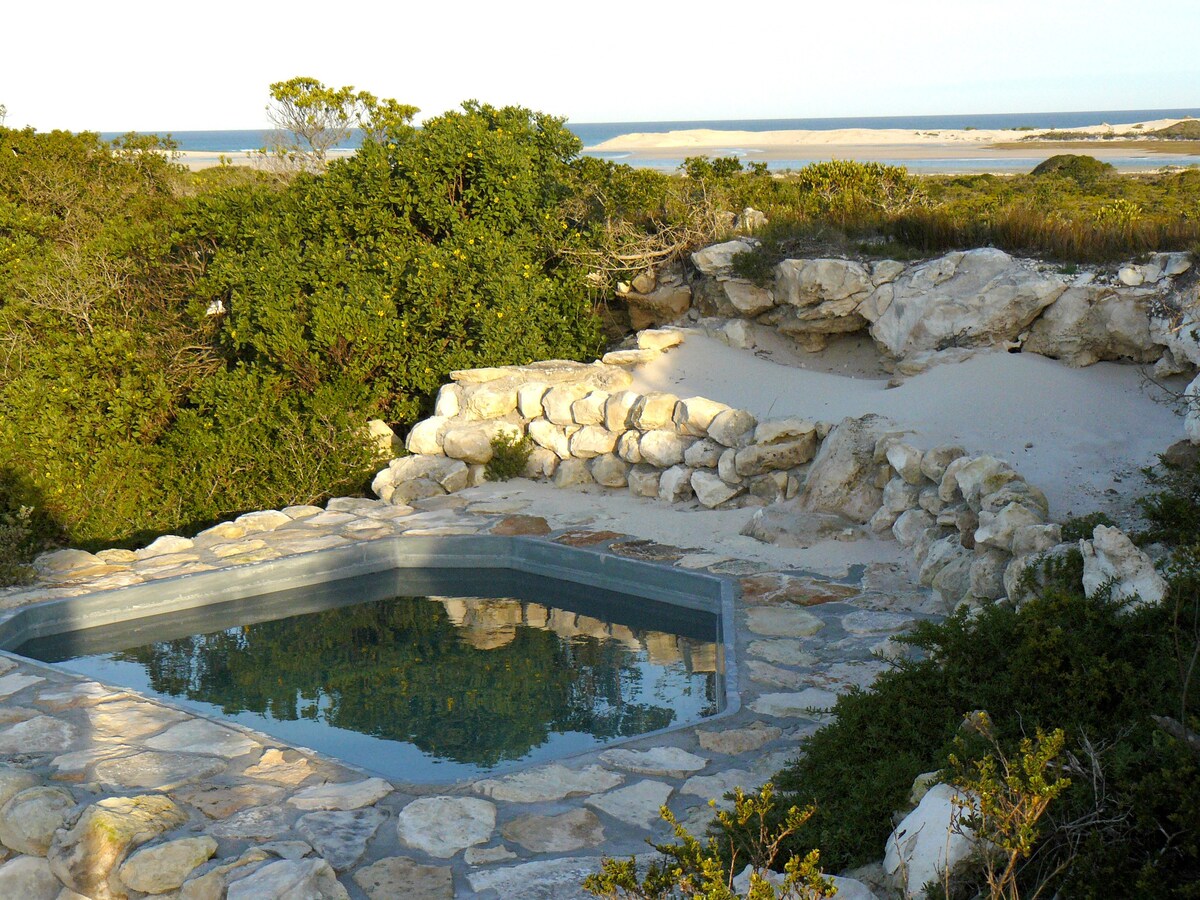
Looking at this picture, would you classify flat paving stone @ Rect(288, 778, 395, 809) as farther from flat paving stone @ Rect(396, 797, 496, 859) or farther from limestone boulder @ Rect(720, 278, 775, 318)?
limestone boulder @ Rect(720, 278, 775, 318)

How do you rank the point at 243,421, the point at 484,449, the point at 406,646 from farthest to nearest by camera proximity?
the point at 243,421 < the point at 484,449 < the point at 406,646

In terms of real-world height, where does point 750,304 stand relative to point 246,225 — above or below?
below

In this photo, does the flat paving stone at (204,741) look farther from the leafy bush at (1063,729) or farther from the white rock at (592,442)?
the white rock at (592,442)

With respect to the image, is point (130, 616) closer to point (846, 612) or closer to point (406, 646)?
point (406, 646)

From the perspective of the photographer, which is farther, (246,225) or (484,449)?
(246,225)

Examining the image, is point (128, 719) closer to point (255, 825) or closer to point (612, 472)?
point (255, 825)

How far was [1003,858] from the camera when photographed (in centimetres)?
280

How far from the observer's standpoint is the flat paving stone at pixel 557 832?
3.74m

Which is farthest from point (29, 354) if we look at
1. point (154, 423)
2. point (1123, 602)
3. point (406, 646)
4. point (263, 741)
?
point (1123, 602)

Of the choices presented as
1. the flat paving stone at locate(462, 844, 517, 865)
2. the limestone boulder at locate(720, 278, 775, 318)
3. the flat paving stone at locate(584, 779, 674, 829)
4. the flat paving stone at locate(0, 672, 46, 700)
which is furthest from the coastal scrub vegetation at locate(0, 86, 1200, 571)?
the flat paving stone at locate(462, 844, 517, 865)

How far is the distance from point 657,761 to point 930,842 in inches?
62.0

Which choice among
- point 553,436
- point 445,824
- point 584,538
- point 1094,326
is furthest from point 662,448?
point 445,824

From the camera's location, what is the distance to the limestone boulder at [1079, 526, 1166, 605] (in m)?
4.09

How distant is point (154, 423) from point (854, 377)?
6.18m
